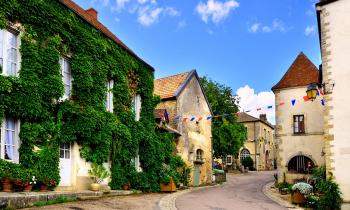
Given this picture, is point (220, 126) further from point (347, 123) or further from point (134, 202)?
point (134, 202)

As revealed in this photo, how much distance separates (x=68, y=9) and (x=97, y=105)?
4.01 metres

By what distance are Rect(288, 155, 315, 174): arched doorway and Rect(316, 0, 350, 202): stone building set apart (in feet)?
31.8

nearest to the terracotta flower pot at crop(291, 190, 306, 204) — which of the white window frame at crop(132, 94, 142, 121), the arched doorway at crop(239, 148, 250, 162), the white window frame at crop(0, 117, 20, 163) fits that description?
the white window frame at crop(132, 94, 142, 121)

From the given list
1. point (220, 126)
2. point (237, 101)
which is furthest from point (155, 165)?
point (237, 101)

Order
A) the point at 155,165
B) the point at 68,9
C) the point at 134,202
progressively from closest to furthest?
the point at 134,202 < the point at 68,9 < the point at 155,165

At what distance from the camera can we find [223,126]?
42844mm

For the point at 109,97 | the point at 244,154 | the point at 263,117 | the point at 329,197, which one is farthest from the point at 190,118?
the point at 263,117

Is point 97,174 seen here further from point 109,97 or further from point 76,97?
point 109,97

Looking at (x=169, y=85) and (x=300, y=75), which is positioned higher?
(x=300, y=75)

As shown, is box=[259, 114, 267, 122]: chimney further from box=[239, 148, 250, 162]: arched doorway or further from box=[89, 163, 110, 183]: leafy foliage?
box=[89, 163, 110, 183]: leafy foliage

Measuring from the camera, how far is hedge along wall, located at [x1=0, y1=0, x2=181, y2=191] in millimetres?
12250

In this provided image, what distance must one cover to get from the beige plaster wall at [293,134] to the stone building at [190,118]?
6.00m

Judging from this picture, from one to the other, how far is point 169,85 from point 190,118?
2933 mm

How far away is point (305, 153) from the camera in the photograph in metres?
25.6
